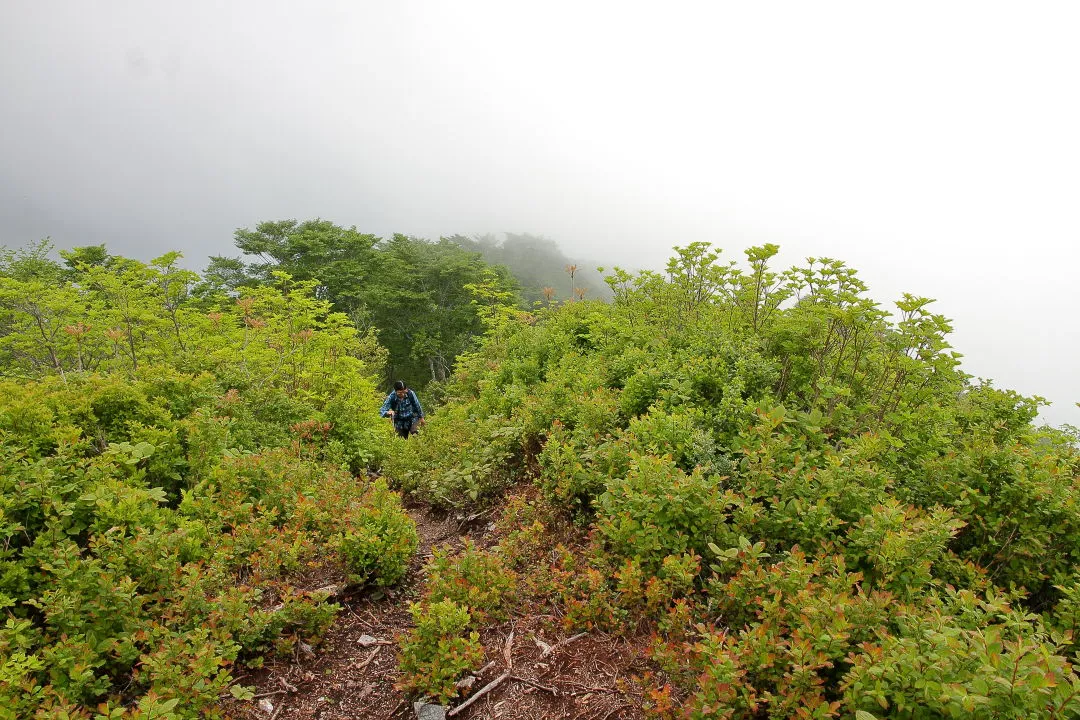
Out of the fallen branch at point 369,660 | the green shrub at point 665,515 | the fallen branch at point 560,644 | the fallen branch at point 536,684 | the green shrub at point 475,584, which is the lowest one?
the fallen branch at point 369,660

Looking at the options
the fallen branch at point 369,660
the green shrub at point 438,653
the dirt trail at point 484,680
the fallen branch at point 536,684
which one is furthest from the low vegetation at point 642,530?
the fallen branch at point 369,660

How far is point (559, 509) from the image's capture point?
200 inches

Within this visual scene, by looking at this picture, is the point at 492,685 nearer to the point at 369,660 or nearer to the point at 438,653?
the point at 438,653

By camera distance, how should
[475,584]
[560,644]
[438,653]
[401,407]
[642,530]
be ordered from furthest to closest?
[401,407], [475,584], [642,530], [560,644], [438,653]

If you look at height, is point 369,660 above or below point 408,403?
below

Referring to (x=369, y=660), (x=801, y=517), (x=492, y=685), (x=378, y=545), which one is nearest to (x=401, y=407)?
(x=378, y=545)

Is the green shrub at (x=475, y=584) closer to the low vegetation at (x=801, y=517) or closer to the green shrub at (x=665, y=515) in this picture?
the low vegetation at (x=801, y=517)

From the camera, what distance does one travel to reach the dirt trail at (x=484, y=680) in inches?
124

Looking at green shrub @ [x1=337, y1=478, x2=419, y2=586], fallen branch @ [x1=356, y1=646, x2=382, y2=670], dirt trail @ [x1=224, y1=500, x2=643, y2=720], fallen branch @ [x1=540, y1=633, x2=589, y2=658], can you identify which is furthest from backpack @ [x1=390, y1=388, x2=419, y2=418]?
fallen branch @ [x1=540, y1=633, x2=589, y2=658]

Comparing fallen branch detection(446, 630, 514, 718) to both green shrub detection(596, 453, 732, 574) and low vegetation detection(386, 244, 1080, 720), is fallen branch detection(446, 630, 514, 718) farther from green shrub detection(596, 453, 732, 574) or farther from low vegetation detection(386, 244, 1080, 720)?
green shrub detection(596, 453, 732, 574)

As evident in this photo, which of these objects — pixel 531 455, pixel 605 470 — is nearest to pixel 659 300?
pixel 531 455

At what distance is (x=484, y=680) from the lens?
3.37 metres

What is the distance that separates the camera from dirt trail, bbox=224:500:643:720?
316cm

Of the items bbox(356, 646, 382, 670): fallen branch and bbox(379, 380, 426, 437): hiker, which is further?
bbox(379, 380, 426, 437): hiker
